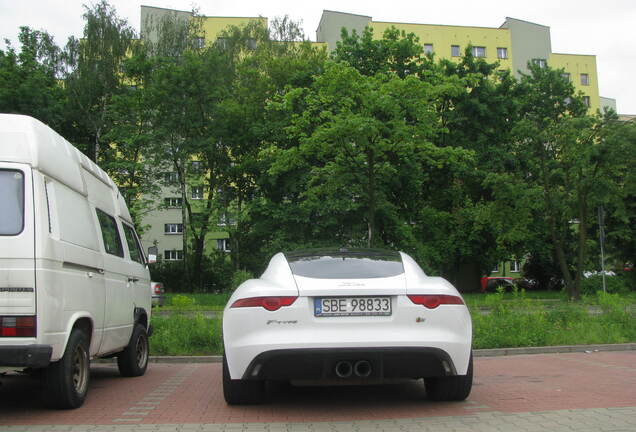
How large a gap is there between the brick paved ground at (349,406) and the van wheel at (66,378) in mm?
102

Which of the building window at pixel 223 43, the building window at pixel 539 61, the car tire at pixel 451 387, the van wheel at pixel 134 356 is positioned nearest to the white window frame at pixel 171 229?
the building window at pixel 223 43

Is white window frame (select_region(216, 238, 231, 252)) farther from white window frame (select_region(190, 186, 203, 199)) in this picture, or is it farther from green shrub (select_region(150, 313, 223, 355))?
green shrub (select_region(150, 313, 223, 355))

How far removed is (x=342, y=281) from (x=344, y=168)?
63.8 ft

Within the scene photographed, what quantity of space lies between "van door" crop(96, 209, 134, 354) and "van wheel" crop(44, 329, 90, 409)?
2.39ft

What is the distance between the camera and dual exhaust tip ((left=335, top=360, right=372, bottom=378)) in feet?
17.1

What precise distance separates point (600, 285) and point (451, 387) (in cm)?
2683

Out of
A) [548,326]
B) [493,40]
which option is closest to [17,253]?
[548,326]

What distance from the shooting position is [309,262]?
5934 mm

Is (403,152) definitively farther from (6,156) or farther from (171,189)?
(6,156)

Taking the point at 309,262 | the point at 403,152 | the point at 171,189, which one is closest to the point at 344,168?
the point at 403,152

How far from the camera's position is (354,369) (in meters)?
5.24

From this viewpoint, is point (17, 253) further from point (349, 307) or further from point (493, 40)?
point (493, 40)

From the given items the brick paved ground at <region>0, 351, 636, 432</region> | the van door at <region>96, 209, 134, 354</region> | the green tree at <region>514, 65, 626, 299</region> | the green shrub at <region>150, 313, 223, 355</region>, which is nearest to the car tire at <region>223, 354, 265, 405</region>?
the brick paved ground at <region>0, 351, 636, 432</region>

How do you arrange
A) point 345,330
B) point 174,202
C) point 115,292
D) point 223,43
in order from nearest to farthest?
point 345,330 → point 115,292 → point 174,202 → point 223,43
